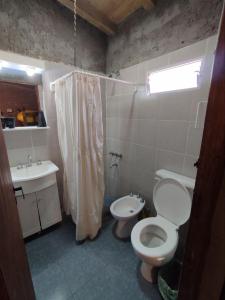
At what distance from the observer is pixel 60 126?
179 centimetres

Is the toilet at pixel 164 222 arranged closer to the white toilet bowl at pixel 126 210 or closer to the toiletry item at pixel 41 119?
the white toilet bowl at pixel 126 210

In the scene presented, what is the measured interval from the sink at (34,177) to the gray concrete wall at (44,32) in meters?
1.28

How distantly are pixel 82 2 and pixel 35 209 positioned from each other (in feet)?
7.75

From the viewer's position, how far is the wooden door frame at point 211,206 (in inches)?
17.1

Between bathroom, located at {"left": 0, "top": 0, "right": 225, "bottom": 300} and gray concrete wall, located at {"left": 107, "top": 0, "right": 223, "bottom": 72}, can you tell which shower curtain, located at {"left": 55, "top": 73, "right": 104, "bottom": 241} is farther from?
gray concrete wall, located at {"left": 107, "top": 0, "right": 223, "bottom": 72}

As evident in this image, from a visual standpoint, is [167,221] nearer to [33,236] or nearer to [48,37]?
[33,236]

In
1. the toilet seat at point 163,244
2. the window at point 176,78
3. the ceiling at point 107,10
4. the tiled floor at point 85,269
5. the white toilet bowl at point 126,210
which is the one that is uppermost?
the ceiling at point 107,10

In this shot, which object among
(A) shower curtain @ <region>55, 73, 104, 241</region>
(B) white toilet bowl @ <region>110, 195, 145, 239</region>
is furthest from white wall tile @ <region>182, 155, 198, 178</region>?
(A) shower curtain @ <region>55, 73, 104, 241</region>

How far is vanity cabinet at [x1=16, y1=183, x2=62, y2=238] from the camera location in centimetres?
161

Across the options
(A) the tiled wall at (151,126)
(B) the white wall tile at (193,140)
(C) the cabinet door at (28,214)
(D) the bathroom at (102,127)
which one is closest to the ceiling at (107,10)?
(D) the bathroom at (102,127)

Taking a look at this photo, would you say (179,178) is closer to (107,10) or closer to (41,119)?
(41,119)

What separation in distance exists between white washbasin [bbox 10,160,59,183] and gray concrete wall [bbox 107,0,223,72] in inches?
64.6

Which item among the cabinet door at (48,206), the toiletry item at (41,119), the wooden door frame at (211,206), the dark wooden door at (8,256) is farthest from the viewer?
the toiletry item at (41,119)

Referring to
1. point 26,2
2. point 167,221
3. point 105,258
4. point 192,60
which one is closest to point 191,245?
point 167,221
